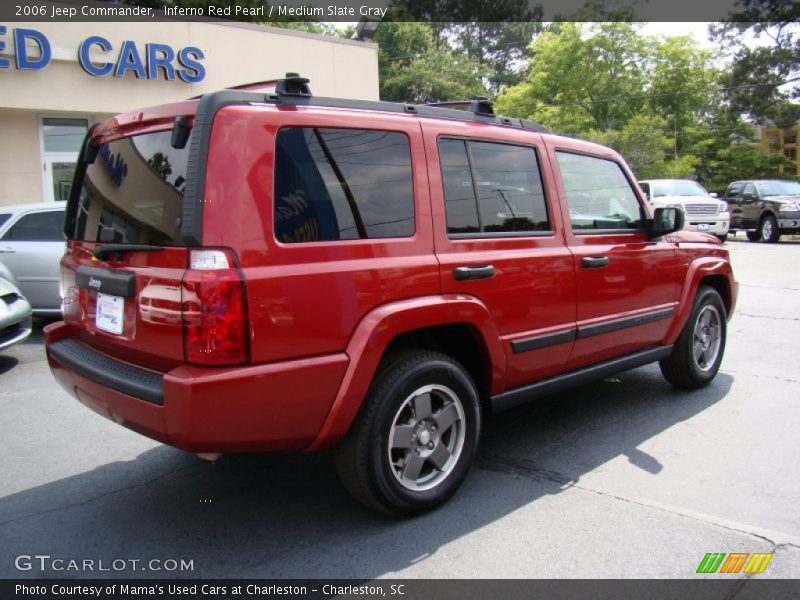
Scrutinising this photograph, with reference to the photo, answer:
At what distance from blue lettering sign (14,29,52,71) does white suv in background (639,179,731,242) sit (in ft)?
46.4

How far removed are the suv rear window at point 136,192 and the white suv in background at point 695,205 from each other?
53.9 ft

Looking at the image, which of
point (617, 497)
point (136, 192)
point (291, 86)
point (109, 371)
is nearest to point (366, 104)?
point (291, 86)

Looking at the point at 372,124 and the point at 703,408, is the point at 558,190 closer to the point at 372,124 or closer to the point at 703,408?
the point at 372,124

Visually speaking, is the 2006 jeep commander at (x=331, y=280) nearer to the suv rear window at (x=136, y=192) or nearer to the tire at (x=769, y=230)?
the suv rear window at (x=136, y=192)

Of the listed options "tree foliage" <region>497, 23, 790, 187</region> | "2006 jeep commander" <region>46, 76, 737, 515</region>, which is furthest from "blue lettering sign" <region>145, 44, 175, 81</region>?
"tree foliage" <region>497, 23, 790, 187</region>

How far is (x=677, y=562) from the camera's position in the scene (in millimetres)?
2840

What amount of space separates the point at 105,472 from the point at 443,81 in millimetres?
37696

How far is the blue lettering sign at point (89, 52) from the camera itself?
13.4m

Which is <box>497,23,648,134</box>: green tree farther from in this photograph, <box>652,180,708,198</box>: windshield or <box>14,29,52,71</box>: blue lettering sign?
<box>14,29,52,71</box>: blue lettering sign

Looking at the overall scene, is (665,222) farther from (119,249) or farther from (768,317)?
(768,317)

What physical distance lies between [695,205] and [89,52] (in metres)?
15.0

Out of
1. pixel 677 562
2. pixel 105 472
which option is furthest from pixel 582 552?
pixel 105 472

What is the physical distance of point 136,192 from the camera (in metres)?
3.03

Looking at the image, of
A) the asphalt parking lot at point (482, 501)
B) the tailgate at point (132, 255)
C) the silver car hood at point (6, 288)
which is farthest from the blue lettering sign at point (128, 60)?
the tailgate at point (132, 255)
